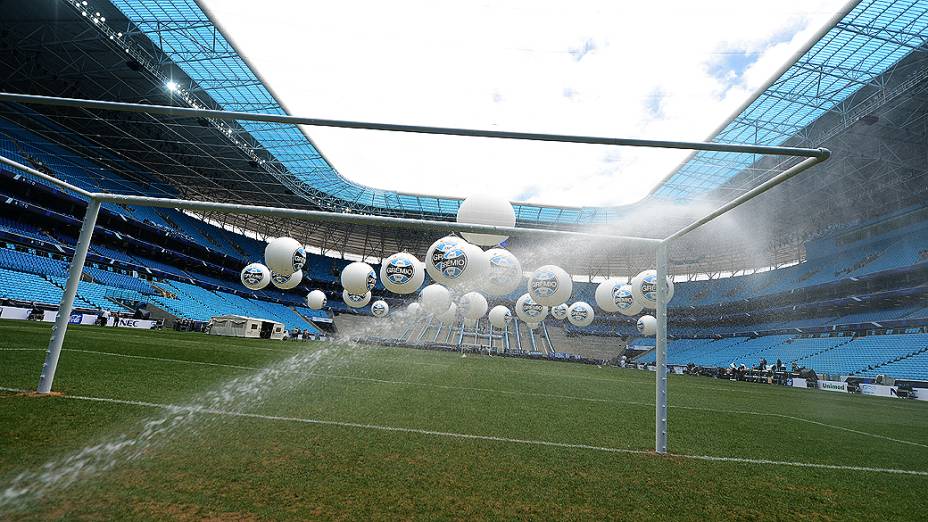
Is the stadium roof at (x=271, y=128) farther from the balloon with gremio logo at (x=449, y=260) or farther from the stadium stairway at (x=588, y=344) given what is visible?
the stadium stairway at (x=588, y=344)

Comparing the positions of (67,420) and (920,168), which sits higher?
(920,168)

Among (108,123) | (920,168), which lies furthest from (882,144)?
(108,123)

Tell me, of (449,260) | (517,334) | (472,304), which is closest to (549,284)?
(449,260)

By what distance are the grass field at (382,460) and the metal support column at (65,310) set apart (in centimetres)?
31

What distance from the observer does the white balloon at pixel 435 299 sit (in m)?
14.7

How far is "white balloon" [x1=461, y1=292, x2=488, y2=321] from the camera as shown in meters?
16.8

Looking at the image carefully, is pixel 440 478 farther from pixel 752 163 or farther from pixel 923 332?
pixel 923 332

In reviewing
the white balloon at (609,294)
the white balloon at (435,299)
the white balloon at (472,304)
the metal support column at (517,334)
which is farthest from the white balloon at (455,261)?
the metal support column at (517,334)

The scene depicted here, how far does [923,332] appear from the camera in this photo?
27688mm

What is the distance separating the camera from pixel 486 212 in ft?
24.7

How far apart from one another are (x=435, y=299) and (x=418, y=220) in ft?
35.2

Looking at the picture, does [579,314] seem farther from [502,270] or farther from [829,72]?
[829,72]

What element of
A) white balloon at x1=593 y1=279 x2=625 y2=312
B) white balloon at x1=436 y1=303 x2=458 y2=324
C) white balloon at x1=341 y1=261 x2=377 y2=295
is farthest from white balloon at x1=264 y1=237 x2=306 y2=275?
white balloon at x1=593 y1=279 x2=625 y2=312

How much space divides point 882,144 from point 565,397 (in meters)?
29.2
